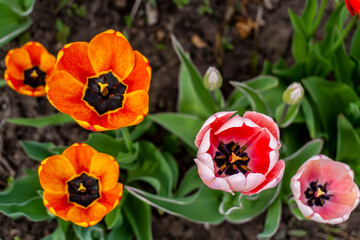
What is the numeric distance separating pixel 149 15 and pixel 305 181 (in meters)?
1.74

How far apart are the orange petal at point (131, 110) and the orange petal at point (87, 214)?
1.38ft

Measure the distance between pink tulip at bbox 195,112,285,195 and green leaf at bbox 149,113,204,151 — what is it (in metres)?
0.49

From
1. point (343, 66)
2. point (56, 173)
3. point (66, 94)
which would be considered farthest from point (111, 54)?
point (343, 66)

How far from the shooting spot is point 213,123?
1.72 metres

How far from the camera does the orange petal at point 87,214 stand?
5.98 feet

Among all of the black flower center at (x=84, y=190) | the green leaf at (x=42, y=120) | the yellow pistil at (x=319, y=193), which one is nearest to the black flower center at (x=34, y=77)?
the green leaf at (x=42, y=120)

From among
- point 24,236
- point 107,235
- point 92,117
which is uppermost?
point 92,117

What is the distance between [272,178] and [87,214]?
852 millimetres

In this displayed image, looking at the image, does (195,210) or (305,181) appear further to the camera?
(195,210)

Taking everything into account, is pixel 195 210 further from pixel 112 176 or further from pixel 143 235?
pixel 112 176

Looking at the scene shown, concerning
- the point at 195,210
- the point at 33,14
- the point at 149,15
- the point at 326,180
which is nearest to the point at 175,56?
the point at 149,15

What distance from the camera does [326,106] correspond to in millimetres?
2531

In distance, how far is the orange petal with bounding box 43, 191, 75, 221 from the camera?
1.81 meters

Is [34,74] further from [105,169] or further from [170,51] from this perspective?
[170,51]
